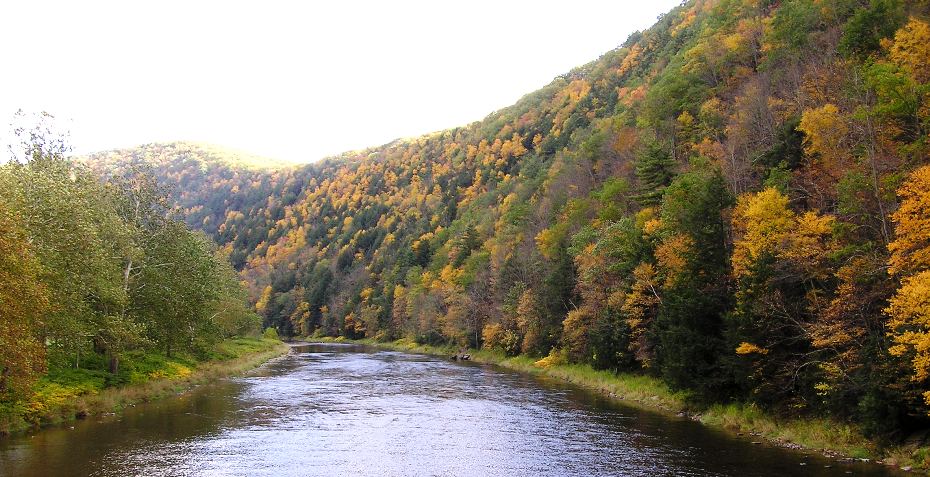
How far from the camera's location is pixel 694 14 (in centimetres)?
14175

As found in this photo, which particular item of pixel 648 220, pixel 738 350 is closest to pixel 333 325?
pixel 648 220

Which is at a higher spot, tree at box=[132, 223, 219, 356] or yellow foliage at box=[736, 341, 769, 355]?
tree at box=[132, 223, 219, 356]

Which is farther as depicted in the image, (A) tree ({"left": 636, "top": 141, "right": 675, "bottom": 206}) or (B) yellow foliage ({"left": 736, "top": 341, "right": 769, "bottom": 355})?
(A) tree ({"left": 636, "top": 141, "right": 675, "bottom": 206})

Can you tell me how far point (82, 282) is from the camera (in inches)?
1458

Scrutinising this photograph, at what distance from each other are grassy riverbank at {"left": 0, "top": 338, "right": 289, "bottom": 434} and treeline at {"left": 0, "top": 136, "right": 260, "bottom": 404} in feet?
2.16

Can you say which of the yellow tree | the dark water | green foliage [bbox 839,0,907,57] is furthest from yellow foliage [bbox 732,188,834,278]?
green foliage [bbox 839,0,907,57]

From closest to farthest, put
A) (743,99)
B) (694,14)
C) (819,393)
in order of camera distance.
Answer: (819,393) < (743,99) < (694,14)

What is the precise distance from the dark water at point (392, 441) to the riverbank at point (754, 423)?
3.89 ft

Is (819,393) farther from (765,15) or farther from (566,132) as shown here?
(566,132)

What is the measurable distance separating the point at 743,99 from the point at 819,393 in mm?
39869

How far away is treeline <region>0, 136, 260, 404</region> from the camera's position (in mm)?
28078

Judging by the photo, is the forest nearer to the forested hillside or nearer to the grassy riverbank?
the grassy riverbank

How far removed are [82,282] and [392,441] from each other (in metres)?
20.6

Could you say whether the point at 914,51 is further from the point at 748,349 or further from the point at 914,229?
the point at 748,349
